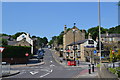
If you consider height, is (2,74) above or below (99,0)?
below

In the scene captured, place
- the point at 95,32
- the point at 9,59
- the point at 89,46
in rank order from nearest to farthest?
the point at 9,59
the point at 89,46
the point at 95,32

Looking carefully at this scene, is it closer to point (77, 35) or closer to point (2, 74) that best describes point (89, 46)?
point (77, 35)

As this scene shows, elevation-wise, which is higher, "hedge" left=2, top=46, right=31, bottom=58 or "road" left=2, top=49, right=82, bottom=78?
"hedge" left=2, top=46, right=31, bottom=58

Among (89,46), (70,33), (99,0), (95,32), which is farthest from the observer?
(95,32)

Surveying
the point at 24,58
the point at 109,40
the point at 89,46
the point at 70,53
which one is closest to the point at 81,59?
the point at 89,46

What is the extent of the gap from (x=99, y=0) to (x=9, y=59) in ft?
121

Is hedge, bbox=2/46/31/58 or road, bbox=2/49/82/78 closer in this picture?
road, bbox=2/49/82/78

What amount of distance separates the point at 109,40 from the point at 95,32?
34.7 metres

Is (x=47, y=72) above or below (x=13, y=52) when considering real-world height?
below

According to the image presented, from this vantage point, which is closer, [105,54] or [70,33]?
[105,54]

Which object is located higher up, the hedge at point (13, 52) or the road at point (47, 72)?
the hedge at point (13, 52)

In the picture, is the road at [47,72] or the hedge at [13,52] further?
the hedge at [13,52]

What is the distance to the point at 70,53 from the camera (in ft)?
261

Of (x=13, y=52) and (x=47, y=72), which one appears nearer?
(x=47, y=72)
